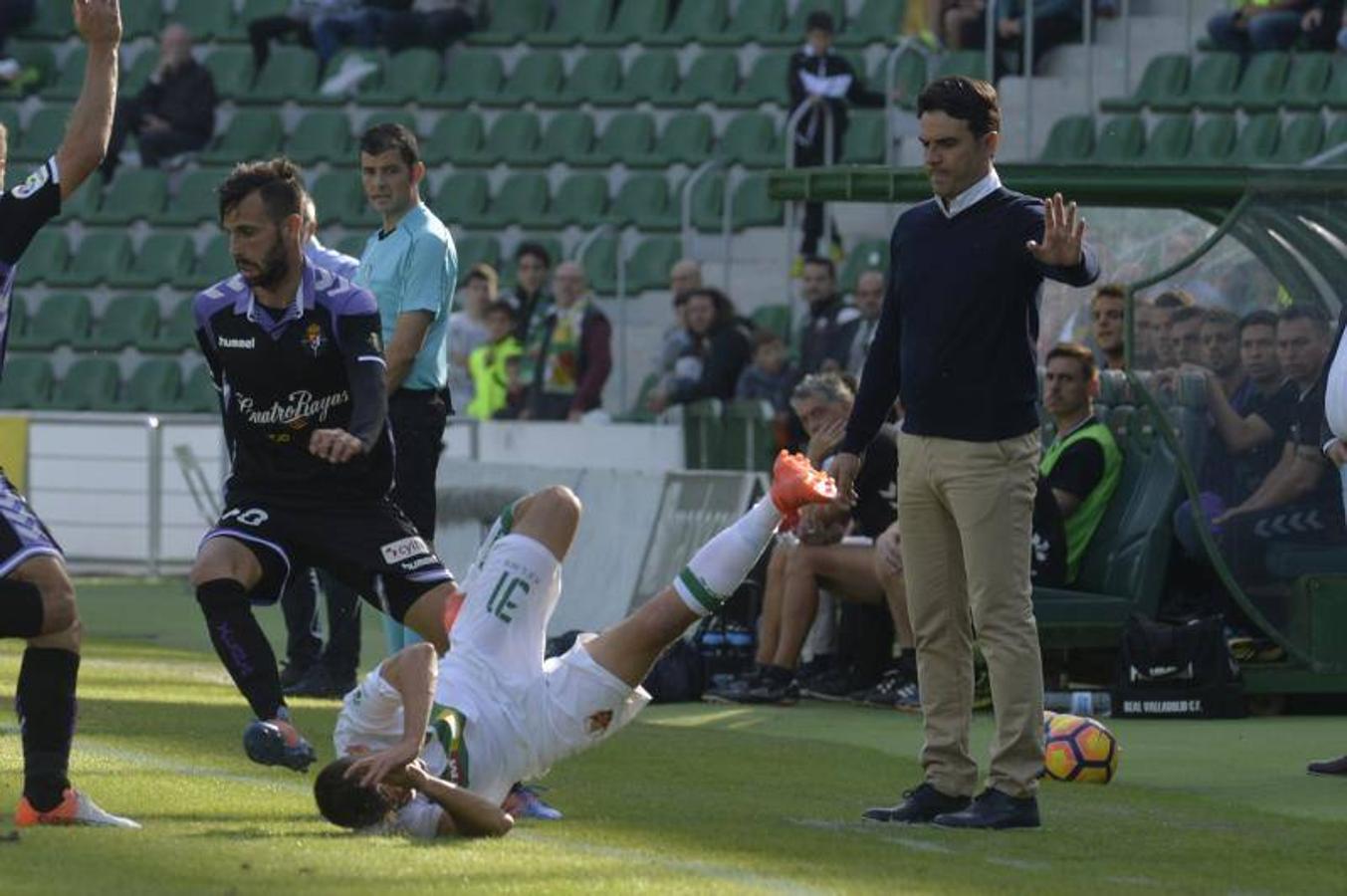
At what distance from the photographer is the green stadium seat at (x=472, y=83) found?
25672 millimetres

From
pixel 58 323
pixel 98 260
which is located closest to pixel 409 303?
pixel 58 323

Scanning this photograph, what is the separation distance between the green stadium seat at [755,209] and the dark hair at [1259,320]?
36.1ft

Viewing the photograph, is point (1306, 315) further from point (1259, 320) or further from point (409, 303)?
point (409, 303)

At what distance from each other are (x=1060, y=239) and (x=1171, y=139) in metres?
13.3

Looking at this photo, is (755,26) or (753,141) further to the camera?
(755,26)

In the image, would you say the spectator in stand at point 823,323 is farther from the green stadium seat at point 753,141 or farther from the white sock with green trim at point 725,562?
the white sock with green trim at point 725,562

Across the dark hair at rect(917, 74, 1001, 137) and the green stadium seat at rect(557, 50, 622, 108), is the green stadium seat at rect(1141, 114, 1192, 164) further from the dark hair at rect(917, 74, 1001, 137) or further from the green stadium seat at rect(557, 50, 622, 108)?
the dark hair at rect(917, 74, 1001, 137)

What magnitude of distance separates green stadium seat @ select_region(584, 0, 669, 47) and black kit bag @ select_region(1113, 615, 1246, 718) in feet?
45.6

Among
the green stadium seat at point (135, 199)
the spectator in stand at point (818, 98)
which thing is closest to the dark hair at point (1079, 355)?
the spectator in stand at point (818, 98)

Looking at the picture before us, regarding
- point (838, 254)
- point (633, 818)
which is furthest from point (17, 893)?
point (838, 254)

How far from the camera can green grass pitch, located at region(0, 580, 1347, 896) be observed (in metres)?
6.73

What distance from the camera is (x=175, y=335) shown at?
24953 mm

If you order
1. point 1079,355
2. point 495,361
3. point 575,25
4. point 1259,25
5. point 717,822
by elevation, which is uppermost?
point 575,25

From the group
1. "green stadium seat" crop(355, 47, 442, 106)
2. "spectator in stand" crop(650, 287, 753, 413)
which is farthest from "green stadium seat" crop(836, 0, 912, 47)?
"spectator in stand" crop(650, 287, 753, 413)
